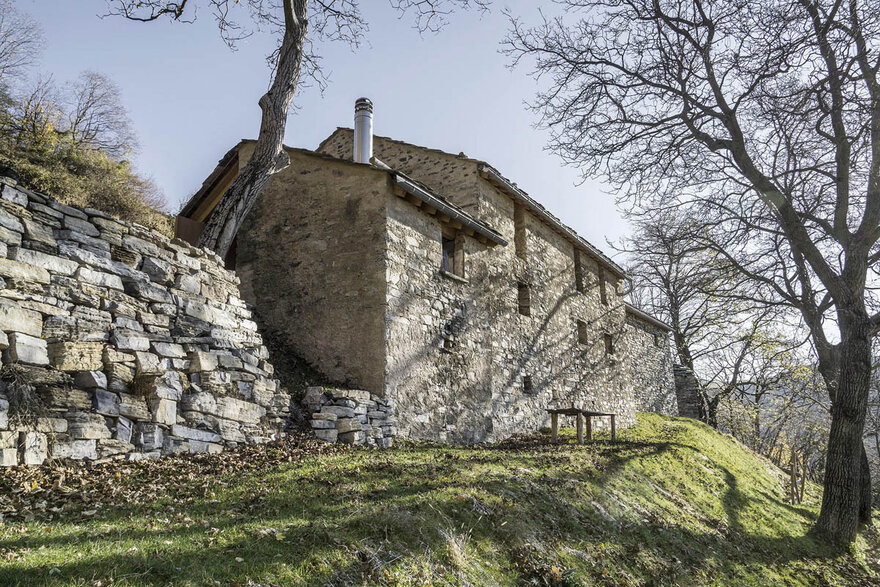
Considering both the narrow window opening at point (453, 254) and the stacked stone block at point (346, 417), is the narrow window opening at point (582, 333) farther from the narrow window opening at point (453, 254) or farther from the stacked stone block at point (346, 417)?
the stacked stone block at point (346, 417)

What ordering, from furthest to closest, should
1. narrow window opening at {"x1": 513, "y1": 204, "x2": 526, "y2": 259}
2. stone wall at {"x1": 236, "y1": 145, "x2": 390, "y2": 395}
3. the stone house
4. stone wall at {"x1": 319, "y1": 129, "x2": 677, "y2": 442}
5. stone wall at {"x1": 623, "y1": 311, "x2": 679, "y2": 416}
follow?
stone wall at {"x1": 623, "y1": 311, "x2": 679, "y2": 416}
narrow window opening at {"x1": 513, "y1": 204, "x2": 526, "y2": 259}
stone wall at {"x1": 319, "y1": 129, "x2": 677, "y2": 442}
the stone house
stone wall at {"x1": 236, "y1": 145, "x2": 390, "y2": 395}

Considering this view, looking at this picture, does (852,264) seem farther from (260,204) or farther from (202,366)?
(260,204)

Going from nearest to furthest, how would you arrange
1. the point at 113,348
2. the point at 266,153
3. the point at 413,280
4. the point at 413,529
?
the point at 413,529, the point at 113,348, the point at 266,153, the point at 413,280

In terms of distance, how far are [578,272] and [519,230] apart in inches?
143

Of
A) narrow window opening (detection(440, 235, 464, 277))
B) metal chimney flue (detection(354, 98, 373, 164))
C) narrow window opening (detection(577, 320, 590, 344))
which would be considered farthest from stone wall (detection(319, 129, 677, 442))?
metal chimney flue (detection(354, 98, 373, 164))

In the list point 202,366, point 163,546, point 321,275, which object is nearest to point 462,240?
point 321,275

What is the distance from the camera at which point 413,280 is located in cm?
→ 998

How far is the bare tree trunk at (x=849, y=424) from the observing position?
359 inches

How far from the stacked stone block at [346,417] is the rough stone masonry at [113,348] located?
23.3 inches

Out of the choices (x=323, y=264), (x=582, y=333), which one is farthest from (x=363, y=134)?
(x=582, y=333)

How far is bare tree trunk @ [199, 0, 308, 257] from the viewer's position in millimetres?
9133

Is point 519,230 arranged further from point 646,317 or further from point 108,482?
point 108,482

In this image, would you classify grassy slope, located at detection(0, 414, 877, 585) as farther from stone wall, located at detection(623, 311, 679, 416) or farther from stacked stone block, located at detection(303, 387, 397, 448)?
stone wall, located at detection(623, 311, 679, 416)

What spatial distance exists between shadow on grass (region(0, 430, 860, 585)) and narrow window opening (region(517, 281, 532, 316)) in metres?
5.28
